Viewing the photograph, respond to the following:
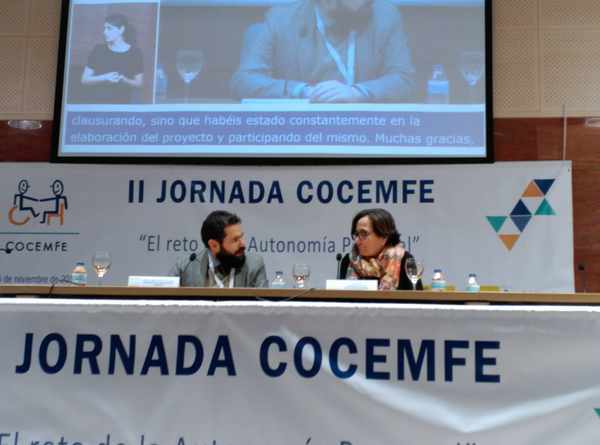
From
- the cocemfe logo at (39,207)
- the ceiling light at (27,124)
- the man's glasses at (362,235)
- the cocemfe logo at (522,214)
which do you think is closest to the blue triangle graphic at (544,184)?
the cocemfe logo at (522,214)

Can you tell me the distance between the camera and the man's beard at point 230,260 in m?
3.81

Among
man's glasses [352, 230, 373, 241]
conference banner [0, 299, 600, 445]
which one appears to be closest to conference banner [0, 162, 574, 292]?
man's glasses [352, 230, 373, 241]

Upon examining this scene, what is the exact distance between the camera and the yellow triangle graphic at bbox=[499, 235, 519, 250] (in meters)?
4.88

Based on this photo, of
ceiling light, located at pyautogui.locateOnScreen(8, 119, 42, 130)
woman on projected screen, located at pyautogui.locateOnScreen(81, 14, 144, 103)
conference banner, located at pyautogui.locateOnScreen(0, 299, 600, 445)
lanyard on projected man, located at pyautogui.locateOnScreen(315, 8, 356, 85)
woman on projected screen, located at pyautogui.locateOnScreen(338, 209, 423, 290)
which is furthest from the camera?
ceiling light, located at pyautogui.locateOnScreen(8, 119, 42, 130)

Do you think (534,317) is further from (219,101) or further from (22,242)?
(22,242)

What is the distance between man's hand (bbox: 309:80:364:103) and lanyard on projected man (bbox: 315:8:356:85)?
59mm

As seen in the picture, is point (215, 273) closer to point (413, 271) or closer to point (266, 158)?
point (413, 271)

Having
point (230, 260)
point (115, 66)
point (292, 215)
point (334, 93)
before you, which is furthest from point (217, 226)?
point (115, 66)

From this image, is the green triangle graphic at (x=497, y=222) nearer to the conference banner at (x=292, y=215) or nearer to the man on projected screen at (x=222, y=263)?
the conference banner at (x=292, y=215)

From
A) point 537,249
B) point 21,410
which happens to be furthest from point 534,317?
point 537,249

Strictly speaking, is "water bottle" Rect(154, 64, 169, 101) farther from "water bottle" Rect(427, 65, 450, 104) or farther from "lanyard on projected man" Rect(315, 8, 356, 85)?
"water bottle" Rect(427, 65, 450, 104)

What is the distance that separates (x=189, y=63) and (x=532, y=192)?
2.50m

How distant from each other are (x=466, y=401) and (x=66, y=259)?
3.71m

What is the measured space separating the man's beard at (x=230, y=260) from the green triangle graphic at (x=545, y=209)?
2.13 m
